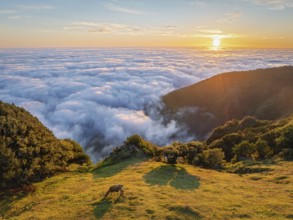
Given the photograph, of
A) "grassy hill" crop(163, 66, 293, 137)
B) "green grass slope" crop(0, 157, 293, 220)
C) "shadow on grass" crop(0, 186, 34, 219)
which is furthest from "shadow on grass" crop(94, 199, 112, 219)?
"grassy hill" crop(163, 66, 293, 137)

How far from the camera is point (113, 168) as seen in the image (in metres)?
47.2

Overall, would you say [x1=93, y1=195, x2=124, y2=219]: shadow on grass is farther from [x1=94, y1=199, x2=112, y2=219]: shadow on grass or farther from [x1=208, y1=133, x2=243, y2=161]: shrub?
[x1=208, y1=133, x2=243, y2=161]: shrub

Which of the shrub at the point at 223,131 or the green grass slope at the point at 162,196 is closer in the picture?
the green grass slope at the point at 162,196

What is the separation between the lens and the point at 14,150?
1474 inches

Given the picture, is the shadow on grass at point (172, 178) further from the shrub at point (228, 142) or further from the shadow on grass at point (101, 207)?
the shrub at point (228, 142)

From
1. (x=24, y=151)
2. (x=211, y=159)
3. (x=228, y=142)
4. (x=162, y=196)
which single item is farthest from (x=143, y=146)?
(x=162, y=196)

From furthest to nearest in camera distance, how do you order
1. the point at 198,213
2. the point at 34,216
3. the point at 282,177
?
the point at 282,177
the point at 34,216
the point at 198,213

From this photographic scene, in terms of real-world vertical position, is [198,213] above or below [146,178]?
above

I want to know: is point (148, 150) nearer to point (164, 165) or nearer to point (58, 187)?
point (164, 165)

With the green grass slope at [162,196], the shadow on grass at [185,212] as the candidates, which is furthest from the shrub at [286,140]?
the shadow on grass at [185,212]

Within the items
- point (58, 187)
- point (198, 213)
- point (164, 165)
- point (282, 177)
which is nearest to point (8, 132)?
point (58, 187)

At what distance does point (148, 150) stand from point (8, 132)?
24068mm

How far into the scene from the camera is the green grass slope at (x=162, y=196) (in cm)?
2450

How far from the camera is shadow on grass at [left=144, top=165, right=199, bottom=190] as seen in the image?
33.8 meters
